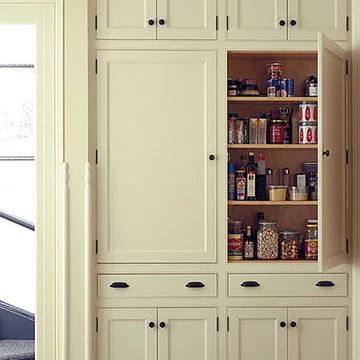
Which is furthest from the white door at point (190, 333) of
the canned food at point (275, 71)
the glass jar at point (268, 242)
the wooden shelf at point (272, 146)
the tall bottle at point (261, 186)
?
the canned food at point (275, 71)

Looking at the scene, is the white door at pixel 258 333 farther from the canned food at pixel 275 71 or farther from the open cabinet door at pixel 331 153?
the canned food at pixel 275 71

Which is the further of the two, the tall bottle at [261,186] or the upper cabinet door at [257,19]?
the tall bottle at [261,186]

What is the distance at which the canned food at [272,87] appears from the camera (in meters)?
3.55

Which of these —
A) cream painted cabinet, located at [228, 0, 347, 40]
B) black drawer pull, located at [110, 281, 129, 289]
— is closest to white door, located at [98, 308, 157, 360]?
black drawer pull, located at [110, 281, 129, 289]

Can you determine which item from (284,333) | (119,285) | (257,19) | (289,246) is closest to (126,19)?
(257,19)

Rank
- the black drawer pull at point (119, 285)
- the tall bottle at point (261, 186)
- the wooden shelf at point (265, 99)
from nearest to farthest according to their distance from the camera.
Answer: the black drawer pull at point (119, 285) → the wooden shelf at point (265, 99) → the tall bottle at point (261, 186)

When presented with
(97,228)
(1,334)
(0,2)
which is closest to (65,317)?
(97,228)

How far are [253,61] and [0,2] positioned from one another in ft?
4.46

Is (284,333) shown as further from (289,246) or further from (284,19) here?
(284,19)

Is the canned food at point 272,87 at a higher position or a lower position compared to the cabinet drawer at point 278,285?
higher

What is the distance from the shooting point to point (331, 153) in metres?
3.29

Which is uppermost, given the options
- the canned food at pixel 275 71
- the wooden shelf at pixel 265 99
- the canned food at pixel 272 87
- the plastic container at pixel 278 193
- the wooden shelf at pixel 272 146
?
the canned food at pixel 275 71

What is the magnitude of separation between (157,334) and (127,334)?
0.48 ft

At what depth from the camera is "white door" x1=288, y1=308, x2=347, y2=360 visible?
3400 millimetres
